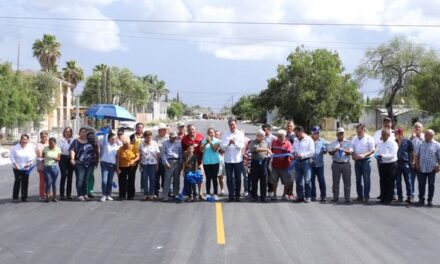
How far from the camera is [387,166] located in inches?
539

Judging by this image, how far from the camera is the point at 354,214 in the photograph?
12094 millimetres

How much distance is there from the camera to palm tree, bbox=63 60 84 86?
84.4 m

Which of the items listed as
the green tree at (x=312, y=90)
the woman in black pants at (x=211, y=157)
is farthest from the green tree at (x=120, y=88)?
the woman in black pants at (x=211, y=157)

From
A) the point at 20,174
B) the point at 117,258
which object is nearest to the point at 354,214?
the point at 117,258

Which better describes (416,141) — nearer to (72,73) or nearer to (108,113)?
(108,113)

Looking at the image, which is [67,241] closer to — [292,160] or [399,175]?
[292,160]

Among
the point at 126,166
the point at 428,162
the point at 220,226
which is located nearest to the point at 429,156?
the point at 428,162

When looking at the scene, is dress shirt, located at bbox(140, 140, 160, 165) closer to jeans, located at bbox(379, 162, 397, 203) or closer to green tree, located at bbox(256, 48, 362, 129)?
jeans, located at bbox(379, 162, 397, 203)

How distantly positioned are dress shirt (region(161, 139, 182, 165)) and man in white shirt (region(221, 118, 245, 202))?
1.00m

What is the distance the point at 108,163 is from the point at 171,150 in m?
1.42

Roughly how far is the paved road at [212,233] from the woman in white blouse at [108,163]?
56 centimetres

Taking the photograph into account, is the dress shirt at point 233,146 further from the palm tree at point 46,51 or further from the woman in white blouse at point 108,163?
the palm tree at point 46,51

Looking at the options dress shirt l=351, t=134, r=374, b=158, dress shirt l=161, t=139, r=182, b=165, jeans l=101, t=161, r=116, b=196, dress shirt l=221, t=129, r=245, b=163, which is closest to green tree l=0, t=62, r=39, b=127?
jeans l=101, t=161, r=116, b=196

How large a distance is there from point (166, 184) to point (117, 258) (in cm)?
556
